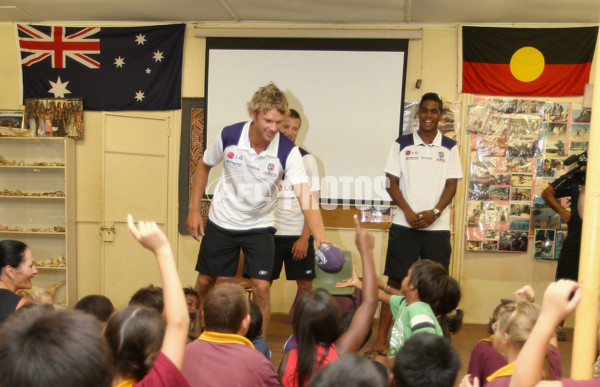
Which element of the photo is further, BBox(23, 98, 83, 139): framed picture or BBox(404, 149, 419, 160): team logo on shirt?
BBox(23, 98, 83, 139): framed picture

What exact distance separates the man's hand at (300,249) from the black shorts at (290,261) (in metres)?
0.05

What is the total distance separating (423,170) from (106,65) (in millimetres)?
3534

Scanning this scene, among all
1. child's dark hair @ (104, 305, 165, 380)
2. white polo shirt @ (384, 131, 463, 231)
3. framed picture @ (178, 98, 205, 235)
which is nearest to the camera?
child's dark hair @ (104, 305, 165, 380)

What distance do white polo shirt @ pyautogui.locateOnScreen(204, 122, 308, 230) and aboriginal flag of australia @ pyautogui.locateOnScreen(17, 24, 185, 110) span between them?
232cm

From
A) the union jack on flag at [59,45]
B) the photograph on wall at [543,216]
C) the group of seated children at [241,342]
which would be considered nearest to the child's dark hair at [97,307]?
the group of seated children at [241,342]

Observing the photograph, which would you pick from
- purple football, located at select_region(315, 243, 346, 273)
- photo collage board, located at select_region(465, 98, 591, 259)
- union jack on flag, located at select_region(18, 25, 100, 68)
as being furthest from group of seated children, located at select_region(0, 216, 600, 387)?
union jack on flag, located at select_region(18, 25, 100, 68)

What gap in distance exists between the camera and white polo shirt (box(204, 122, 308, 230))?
3.21 metres

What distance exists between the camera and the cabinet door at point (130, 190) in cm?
537

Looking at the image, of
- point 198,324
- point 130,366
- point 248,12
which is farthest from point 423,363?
point 248,12

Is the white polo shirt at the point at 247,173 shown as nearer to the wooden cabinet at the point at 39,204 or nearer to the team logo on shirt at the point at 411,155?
the team logo on shirt at the point at 411,155

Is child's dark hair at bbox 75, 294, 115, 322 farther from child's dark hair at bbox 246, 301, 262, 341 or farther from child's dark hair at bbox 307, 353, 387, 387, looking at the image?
child's dark hair at bbox 307, 353, 387, 387

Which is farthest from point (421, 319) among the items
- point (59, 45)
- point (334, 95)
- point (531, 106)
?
point (59, 45)

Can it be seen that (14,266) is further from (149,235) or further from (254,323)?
(149,235)

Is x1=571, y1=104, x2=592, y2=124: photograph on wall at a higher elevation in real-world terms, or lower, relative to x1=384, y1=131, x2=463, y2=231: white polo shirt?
higher
